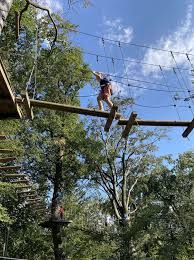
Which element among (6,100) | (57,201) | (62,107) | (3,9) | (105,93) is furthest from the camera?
(57,201)

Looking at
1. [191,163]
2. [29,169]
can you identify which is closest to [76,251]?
[29,169]

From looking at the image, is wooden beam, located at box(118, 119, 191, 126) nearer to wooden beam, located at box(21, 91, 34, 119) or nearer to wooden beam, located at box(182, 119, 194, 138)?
wooden beam, located at box(182, 119, 194, 138)

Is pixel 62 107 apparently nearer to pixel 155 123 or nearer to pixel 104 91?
pixel 155 123

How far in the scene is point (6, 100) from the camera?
4062 mm

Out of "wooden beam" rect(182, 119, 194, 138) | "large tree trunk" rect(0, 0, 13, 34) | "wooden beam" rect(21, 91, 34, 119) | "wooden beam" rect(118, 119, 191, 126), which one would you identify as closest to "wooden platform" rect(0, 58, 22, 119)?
"wooden beam" rect(21, 91, 34, 119)

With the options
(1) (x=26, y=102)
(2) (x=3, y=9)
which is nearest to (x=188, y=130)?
(1) (x=26, y=102)

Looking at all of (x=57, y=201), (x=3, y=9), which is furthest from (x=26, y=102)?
(x=57, y=201)

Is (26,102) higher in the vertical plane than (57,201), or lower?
lower

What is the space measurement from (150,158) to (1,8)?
44.0ft

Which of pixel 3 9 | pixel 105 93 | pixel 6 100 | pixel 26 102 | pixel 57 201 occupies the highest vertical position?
pixel 57 201

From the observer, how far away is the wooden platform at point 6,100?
3727 mm

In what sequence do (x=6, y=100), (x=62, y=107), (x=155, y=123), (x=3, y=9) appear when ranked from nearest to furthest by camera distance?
(x=3, y=9) → (x=6, y=100) → (x=62, y=107) → (x=155, y=123)

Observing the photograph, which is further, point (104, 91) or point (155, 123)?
point (104, 91)

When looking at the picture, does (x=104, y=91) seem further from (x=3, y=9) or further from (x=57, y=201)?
(x=57, y=201)
